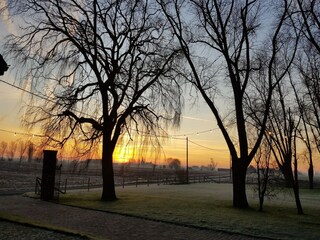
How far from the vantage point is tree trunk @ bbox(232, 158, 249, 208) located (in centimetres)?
1875

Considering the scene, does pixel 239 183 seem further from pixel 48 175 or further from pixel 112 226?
pixel 48 175

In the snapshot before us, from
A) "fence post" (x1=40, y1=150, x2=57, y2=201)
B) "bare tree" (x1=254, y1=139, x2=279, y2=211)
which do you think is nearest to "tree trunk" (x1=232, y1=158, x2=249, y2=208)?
"bare tree" (x1=254, y1=139, x2=279, y2=211)

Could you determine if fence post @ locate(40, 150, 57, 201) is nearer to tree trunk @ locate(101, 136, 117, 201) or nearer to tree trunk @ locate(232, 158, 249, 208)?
tree trunk @ locate(101, 136, 117, 201)

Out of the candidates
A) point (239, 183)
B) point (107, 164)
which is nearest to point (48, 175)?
point (107, 164)

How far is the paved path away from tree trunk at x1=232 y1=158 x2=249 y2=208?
24.5 feet

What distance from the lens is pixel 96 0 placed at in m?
20.9

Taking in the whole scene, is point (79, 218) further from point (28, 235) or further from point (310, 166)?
point (310, 166)

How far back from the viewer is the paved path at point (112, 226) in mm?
10055

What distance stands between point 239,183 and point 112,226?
9.70 meters

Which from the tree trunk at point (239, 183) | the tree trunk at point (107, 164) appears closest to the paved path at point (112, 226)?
the tree trunk at point (107, 164)

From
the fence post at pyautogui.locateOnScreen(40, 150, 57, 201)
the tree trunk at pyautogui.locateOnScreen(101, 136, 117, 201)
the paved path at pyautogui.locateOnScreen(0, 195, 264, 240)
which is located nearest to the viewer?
the paved path at pyautogui.locateOnScreen(0, 195, 264, 240)

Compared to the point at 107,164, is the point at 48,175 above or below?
below

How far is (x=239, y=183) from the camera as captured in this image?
19.1 metres

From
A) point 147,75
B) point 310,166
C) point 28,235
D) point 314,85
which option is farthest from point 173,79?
point 310,166
